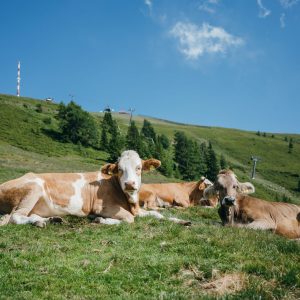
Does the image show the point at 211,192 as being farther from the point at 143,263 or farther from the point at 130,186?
the point at 143,263

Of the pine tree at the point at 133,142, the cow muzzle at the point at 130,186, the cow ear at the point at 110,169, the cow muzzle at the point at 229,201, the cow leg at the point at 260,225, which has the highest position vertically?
the cow ear at the point at 110,169

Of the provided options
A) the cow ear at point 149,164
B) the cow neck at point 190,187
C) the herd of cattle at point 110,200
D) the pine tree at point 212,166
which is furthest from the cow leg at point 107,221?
the pine tree at point 212,166

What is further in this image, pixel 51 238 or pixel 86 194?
pixel 86 194

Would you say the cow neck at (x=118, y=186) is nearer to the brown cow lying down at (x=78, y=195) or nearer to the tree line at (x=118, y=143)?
the brown cow lying down at (x=78, y=195)

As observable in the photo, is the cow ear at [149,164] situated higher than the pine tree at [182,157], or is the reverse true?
the cow ear at [149,164]

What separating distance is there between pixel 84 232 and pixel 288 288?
19.4 ft

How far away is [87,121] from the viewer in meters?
132

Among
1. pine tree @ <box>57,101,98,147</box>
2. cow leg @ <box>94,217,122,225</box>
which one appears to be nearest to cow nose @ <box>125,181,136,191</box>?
cow leg @ <box>94,217,122,225</box>

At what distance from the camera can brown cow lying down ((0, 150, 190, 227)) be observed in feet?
43.0

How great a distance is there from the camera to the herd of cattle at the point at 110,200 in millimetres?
13133

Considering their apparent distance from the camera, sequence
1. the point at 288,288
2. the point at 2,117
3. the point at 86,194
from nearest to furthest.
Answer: the point at 288,288, the point at 86,194, the point at 2,117

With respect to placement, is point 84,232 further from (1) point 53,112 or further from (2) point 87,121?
(1) point 53,112

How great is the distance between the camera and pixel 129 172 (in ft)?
45.6

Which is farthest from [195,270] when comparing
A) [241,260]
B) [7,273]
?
[7,273]
